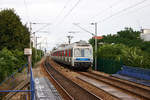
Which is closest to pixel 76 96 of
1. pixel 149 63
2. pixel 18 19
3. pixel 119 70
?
pixel 149 63

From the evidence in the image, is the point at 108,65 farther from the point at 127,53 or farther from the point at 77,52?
the point at 77,52

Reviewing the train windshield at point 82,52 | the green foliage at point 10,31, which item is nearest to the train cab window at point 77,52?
the train windshield at point 82,52

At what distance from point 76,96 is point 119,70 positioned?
1138 centimetres

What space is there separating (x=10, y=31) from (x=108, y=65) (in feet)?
43.9

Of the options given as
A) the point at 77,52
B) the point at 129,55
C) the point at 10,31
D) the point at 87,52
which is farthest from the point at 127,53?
the point at 10,31

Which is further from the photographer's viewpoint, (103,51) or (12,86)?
(103,51)

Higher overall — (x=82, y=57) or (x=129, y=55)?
(x=129, y=55)

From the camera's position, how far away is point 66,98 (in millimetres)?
12383

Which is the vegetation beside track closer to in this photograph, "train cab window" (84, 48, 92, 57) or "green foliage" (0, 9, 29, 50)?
"train cab window" (84, 48, 92, 57)

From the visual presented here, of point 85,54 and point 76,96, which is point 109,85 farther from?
point 85,54

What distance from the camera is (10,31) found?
2838 centimetres

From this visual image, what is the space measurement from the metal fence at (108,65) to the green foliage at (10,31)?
11.0 m

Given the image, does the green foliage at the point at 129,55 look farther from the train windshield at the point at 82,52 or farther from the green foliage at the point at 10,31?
the green foliage at the point at 10,31

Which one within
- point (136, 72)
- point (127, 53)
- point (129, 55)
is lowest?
point (136, 72)
